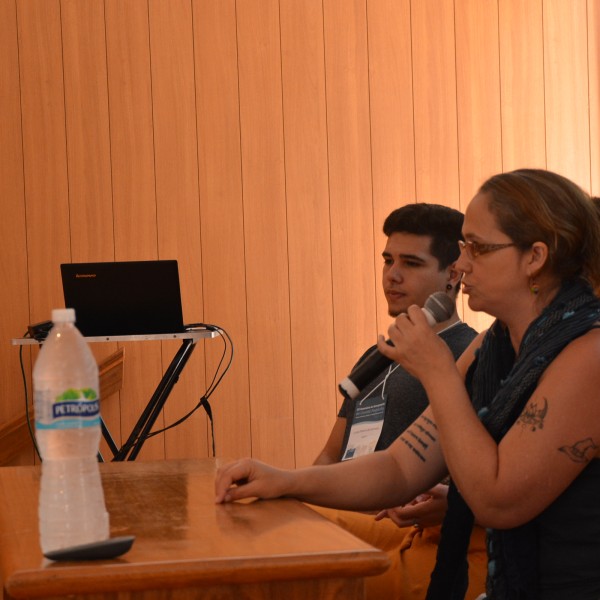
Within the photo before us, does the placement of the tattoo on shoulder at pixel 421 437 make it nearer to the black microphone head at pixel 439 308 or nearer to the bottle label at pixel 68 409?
the black microphone head at pixel 439 308

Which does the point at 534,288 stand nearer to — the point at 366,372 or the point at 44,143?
the point at 366,372

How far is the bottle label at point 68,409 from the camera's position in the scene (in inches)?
51.0

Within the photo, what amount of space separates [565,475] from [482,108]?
3.19 metres

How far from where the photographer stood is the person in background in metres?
2.19

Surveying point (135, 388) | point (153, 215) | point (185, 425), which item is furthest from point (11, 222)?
point (185, 425)

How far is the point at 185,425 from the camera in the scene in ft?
14.1

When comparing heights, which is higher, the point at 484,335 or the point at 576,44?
the point at 576,44

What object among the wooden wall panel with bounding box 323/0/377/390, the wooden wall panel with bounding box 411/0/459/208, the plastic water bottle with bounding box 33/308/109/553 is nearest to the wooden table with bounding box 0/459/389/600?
the plastic water bottle with bounding box 33/308/109/553

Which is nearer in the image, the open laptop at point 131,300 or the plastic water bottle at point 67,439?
the plastic water bottle at point 67,439

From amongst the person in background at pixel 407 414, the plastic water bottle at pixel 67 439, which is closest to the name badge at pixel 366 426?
the person in background at pixel 407 414

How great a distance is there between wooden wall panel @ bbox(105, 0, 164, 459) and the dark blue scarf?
2.48 m

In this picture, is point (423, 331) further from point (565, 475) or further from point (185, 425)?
point (185, 425)

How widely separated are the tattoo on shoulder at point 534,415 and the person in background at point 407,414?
1.50 feet

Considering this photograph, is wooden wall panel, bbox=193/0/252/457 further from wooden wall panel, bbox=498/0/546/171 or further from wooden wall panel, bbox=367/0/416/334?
wooden wall panel, bbox=498/0/546/171
